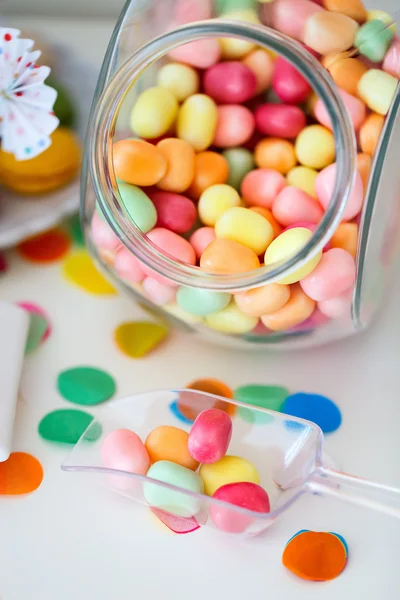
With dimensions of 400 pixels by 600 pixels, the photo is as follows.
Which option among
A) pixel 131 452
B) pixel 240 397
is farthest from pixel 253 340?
pixel 131 452

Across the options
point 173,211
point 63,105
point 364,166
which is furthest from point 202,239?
point 63,105

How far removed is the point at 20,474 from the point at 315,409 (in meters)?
0.22

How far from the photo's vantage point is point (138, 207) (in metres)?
0.57

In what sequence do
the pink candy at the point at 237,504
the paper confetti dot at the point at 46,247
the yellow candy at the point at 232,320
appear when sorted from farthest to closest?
the paper confetti dot at the point at 46,247 → the yellow candy at the point at 232,320 → the pink candy at the point at 237,504

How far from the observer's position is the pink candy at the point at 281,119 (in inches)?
24.1

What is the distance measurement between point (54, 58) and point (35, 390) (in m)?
0.34

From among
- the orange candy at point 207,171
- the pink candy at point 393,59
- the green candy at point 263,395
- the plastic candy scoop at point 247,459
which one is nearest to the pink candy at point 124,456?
the plastic candy scoop at point 247,459

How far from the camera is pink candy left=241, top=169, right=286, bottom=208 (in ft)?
1.97

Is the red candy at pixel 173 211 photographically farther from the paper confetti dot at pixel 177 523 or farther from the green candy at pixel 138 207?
the paper confetti dot at pixel 177 523

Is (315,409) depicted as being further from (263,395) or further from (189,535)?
(189,535)

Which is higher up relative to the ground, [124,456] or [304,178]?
[304,178]

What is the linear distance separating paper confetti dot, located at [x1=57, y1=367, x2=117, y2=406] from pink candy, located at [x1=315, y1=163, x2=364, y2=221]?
22cm

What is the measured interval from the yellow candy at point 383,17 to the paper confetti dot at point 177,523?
1.21 ft

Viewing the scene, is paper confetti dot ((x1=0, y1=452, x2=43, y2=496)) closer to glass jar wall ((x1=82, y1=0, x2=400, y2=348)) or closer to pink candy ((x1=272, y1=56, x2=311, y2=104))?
glass jar wall ((x1=82, y1=0, x2=400, y2=348))
